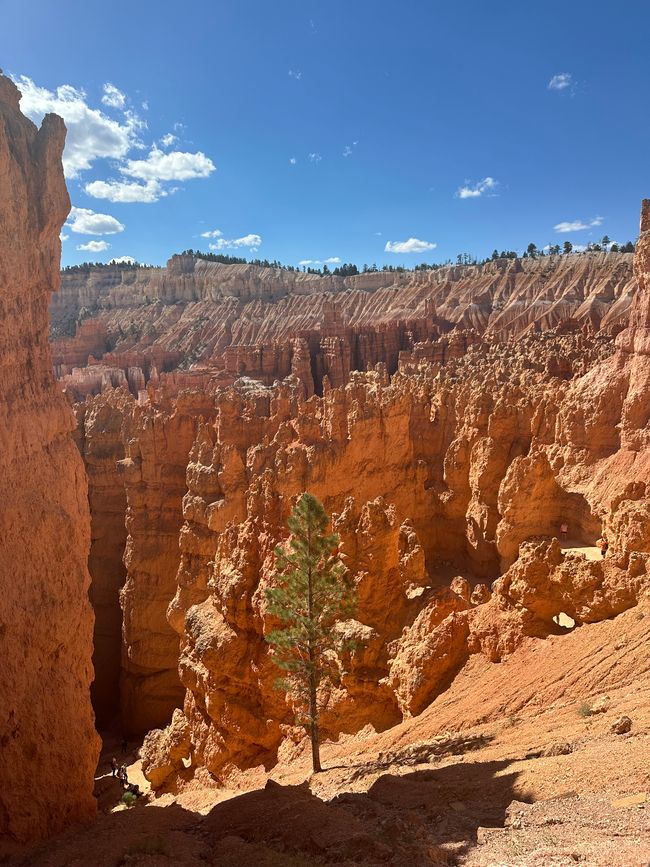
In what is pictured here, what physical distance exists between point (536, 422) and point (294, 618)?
14.2 m

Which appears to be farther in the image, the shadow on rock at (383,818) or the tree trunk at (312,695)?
the tree trunk at (312,695)

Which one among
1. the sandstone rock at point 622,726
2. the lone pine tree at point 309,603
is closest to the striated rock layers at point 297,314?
the lone pine tree at point 309,603

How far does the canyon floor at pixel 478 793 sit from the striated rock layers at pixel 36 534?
0.72 m

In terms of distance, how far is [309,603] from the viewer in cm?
1160

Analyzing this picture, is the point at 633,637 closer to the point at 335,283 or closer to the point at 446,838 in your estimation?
the point at 446,838

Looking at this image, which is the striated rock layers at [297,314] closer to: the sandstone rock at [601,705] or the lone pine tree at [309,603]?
the lone pine tree at [309,603]

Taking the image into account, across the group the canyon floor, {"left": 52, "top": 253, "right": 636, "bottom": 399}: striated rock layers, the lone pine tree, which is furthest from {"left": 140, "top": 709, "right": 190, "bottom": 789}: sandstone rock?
{"left": 52, "top": 253, "right": 636, "bottom": 399}: striated rock layers

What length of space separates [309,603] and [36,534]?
17.7 ft

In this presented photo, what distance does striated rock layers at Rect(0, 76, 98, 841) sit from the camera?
715 cm

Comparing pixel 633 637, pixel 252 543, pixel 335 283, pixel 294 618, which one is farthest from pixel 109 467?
pixel 335 283

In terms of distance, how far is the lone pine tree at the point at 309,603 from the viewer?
11453 millimetres

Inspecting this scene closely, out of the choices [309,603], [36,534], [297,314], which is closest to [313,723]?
[309,603]

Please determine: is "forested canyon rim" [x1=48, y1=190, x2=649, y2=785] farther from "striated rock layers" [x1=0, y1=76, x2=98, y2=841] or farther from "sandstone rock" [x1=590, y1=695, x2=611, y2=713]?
"striated rock layers" [x1=0, y1=76, x2=98, y2=841]

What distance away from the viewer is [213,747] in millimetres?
14312
